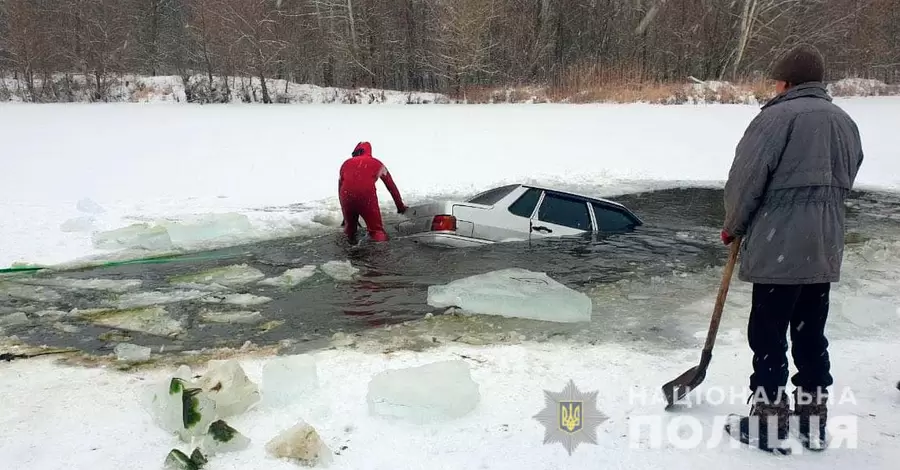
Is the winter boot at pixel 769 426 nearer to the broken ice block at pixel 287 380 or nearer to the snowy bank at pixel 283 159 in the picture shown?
the broken ice block at pixel 287 380

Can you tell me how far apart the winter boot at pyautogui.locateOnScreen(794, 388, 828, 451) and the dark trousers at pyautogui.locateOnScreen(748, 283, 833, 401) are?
0.13 ft

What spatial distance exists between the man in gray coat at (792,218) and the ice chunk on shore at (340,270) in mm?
4657

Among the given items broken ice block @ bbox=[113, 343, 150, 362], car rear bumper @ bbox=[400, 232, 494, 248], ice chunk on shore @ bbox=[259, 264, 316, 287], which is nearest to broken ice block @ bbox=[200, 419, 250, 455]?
broken ice block @ bbox=[113, 343, 150, 362]

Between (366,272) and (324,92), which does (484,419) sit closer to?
(366,272)

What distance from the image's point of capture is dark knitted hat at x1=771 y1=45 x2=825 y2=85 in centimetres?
296

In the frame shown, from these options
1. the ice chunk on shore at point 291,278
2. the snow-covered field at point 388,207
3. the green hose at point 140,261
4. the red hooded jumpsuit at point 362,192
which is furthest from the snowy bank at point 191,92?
the ice chunk on shore at point 291,278

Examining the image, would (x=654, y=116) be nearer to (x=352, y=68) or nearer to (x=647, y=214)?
(x=647, y=214)

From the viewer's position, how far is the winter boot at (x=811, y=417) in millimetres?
3074

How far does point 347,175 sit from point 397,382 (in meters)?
4.91

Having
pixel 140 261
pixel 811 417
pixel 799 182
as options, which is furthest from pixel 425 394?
pixel 140 261

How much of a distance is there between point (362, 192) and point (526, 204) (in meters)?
2.17

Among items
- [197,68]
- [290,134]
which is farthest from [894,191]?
[197,68]

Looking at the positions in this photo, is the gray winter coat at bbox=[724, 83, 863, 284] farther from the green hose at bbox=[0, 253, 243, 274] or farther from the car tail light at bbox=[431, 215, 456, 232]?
the green hose at bbox=[0, 253, 243, 274]

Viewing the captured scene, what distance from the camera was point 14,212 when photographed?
941 cm
